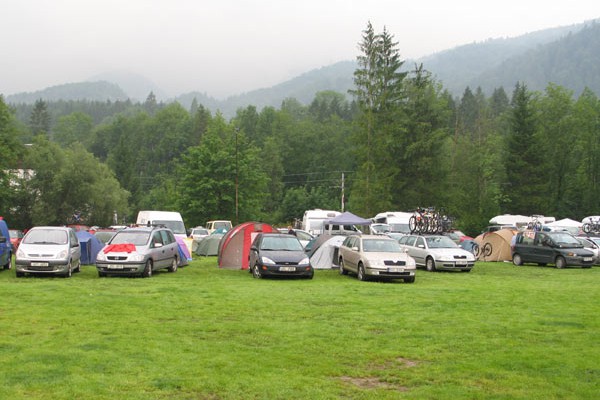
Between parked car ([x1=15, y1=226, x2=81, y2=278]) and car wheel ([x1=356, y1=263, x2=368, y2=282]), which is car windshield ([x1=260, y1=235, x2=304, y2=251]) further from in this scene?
parked car ([x1=15, y1=226, x2=81, y2=278])

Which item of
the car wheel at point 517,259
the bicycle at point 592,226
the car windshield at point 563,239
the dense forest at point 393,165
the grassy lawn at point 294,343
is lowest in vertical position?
the grassy lawn at point 294,343

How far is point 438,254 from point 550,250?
665 cm

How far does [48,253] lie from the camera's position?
1878 centimetres

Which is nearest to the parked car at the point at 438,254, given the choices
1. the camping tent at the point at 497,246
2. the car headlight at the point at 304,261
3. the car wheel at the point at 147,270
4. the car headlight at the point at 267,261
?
the car headlight at the point at 304,261

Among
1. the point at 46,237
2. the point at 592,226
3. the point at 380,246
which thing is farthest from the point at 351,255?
the point at 592,226

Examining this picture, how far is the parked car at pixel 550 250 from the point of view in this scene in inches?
1046

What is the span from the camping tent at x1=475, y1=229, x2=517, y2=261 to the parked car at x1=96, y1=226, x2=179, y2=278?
17658mm

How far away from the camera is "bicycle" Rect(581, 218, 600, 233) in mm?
37312

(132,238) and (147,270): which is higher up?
(132,238)

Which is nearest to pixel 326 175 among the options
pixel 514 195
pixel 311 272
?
pixel 514 195

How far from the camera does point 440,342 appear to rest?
374 inches

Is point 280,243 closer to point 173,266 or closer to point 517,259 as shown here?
point 173,266

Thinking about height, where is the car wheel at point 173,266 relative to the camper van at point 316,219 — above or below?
below

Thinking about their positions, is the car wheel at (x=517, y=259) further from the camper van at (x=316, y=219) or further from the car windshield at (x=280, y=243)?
the camper van at (x=316, y=219)
